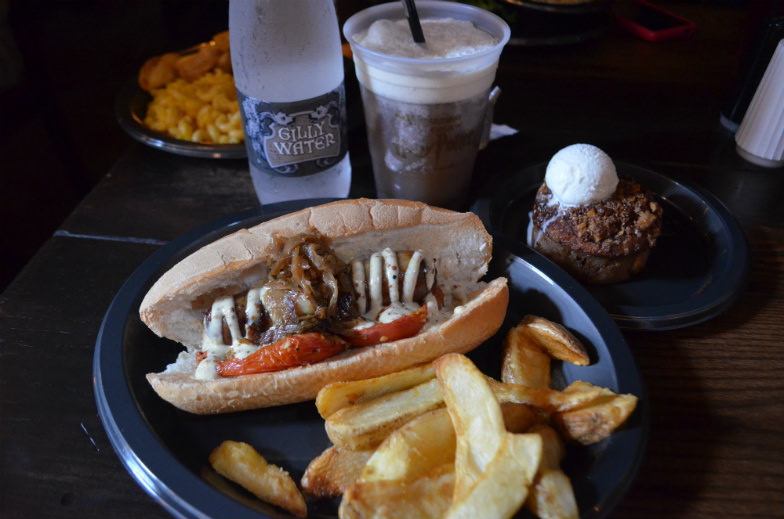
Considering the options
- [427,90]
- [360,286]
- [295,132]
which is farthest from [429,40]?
[360,286]

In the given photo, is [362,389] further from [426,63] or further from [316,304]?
[426,63]

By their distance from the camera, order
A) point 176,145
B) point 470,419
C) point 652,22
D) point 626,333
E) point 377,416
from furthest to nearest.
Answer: point 652,22 → point 176,145 → point 626,333 → point 377,416 → point 470,419

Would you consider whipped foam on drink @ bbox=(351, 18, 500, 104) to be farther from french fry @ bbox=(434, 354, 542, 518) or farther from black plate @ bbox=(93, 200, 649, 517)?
french fry @ bbox=(434, 354, 542, 518)

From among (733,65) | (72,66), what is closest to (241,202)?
(733,65)

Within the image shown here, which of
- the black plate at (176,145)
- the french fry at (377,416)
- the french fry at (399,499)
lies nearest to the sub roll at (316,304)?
the french fry at (377,416)

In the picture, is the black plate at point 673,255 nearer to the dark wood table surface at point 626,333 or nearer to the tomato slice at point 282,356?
the dark wood table surface at point 626,333

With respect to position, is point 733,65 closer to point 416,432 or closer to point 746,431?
point 746,431
